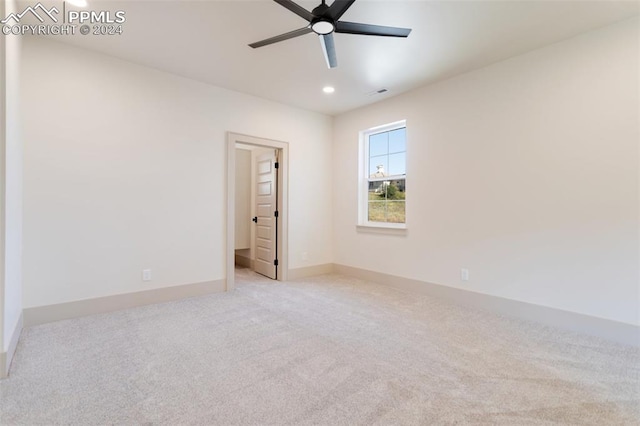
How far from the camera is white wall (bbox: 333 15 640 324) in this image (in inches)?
105

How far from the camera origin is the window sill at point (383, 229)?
4.37m

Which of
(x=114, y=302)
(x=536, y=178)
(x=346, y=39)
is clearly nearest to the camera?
(x=346, y=39)

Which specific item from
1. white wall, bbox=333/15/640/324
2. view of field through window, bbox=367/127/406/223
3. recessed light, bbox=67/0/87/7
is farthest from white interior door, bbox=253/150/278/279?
recessed light, bbox=67/0/87/7

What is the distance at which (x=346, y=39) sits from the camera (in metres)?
2.92

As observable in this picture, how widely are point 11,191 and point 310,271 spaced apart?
381 cm

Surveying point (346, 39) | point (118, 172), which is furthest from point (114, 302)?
point (346, 39)

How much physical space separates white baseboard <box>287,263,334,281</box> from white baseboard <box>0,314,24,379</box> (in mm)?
3119

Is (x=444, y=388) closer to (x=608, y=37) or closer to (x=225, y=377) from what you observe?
(x=225, y=377)

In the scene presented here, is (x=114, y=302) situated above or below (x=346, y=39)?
below

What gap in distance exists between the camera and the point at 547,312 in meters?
3.04

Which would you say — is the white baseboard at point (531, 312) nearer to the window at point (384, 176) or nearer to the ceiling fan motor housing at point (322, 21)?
the window at point (384, 176)

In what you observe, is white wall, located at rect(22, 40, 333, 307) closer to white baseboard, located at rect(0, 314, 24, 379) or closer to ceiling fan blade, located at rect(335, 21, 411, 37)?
white baseboard, located at rect(0, 314, 24, 379)

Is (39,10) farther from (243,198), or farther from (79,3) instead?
(243,198)

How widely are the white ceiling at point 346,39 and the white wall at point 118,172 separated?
0.94 ft
